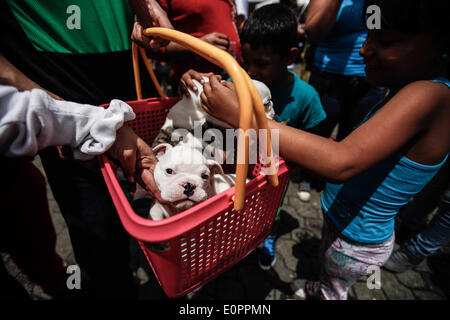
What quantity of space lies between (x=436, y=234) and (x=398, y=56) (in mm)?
1502

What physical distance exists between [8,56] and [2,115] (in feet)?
1.76

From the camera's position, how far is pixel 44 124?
0.63m

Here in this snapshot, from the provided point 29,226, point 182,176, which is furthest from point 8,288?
point 182,176

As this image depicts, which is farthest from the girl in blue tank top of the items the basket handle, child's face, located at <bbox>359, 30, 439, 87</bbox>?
the basket handle

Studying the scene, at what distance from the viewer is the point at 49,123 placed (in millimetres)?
646

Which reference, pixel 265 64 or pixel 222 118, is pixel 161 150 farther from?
pixel 265 64

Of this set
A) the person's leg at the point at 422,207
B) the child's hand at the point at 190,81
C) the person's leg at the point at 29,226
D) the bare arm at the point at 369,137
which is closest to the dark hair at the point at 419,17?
the bare arm at the point at 369,137

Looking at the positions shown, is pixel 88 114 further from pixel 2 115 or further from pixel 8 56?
pixel 8 56

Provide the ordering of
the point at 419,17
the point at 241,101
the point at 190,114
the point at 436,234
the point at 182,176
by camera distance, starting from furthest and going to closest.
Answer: the point at 436,234 < the point at 190,114 < the point at 182,176 < the point at 419,17 < the point at 241,101

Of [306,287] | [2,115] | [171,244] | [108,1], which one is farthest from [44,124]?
[306,287]

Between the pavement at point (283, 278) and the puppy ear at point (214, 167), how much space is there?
4.03 ft

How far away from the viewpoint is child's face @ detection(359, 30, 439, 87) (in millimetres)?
766

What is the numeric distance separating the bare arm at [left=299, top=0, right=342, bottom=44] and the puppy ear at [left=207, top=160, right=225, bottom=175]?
1.43 metres
